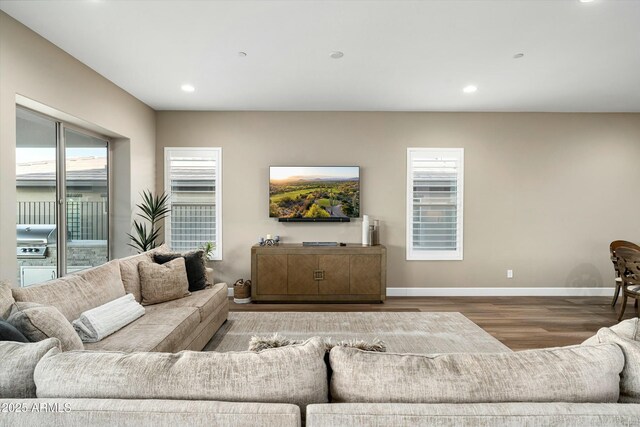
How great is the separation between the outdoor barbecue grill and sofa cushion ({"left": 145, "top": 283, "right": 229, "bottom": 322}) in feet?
4.48

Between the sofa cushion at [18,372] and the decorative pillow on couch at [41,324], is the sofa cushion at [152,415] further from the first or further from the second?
the decorative pillow on couch at [41,324]

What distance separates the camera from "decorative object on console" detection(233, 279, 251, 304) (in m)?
4.67

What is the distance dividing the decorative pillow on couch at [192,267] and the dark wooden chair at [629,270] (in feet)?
15.9

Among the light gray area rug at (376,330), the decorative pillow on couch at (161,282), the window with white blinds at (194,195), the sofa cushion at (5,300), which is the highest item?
the window with white blinds at (194,195)

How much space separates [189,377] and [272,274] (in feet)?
12.0

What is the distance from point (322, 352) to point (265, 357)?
0.19 metres

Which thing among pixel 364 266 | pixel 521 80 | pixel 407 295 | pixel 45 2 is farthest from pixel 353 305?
pixel 45 2

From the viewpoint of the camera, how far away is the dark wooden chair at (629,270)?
382 centimetres

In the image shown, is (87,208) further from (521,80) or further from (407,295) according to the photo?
(521,80)

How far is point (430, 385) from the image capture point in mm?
1021

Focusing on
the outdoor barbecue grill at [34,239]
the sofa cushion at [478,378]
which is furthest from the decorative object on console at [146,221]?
the sofa cushion at [478,378]

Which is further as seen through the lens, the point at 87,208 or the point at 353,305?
the point at 353,305

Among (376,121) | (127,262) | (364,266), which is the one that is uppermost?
(376,121)

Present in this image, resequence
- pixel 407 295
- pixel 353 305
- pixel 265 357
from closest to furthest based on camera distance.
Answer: pixel 265 357 < pixel 353 305 < pixel 407 295
